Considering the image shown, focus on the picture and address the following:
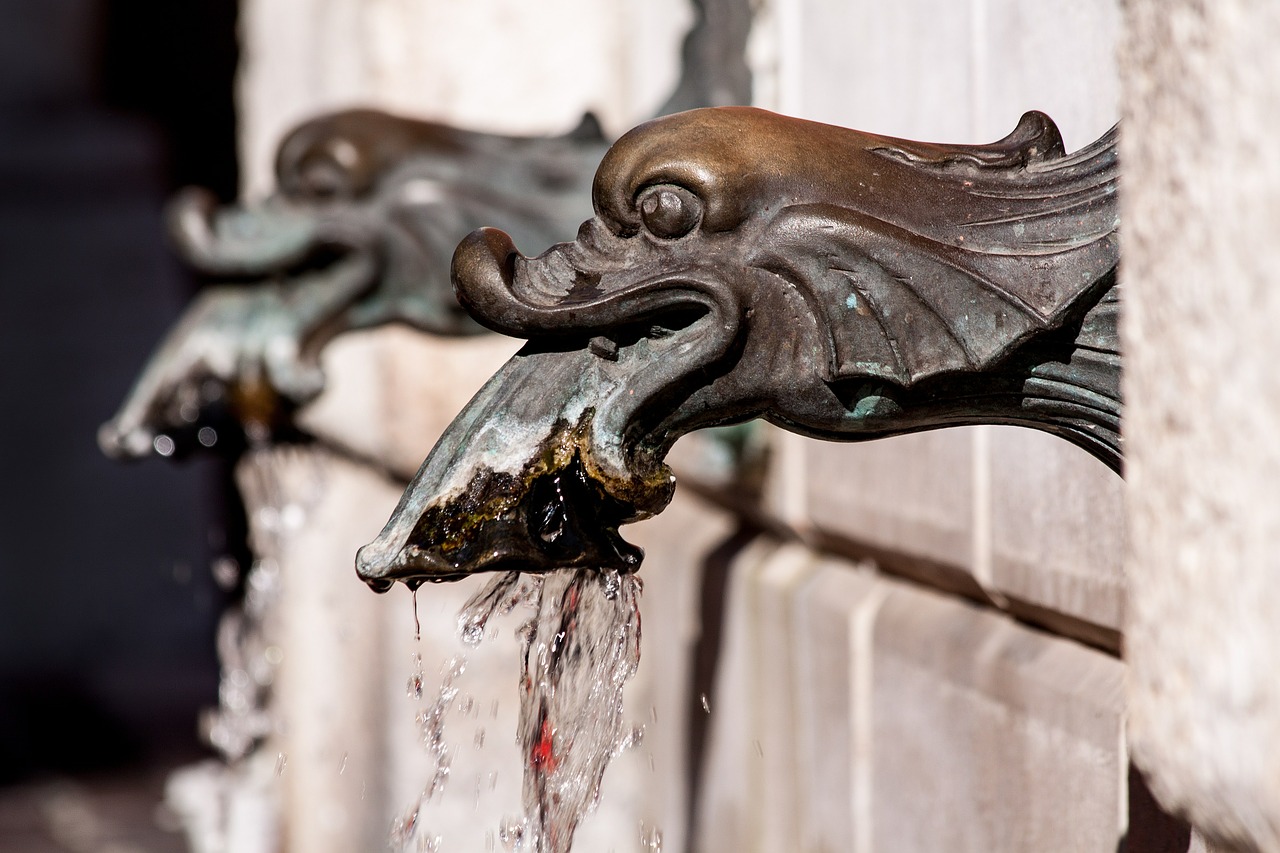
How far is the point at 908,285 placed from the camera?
1.43 feet

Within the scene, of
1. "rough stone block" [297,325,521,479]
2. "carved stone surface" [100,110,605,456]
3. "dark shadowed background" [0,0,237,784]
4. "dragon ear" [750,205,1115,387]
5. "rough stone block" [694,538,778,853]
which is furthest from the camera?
"dark shadowed background" [0,0,237,784]

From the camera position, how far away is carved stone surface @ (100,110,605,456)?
3.26 ft

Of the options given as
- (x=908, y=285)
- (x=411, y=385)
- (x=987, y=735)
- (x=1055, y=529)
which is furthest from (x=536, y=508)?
(x=411, y=385)

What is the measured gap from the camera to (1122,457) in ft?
1.55

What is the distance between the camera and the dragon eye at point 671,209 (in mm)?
433

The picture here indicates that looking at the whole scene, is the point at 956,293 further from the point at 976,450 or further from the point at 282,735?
the point at 282,735

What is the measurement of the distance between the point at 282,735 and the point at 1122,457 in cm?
135

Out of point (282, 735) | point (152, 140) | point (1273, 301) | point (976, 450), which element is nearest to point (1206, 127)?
point (1273, 301)

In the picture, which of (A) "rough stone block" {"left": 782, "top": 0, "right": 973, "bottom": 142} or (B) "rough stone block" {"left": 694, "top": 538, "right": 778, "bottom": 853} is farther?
(B) "rough stone block" {"left": 694, "top": 538, "right": 778, "bottom": 853}

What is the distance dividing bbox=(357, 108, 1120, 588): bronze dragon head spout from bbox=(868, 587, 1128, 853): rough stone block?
25cm

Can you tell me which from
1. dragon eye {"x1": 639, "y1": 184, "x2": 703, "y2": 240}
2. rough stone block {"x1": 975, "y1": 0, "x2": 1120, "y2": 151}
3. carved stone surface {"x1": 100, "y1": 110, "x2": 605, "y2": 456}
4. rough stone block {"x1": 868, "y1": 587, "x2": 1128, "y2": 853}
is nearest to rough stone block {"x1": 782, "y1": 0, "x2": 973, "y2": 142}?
rough stone block {"x1": 975, "y1": 0, "x2": 1120, "y2": 151}

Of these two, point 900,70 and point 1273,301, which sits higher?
point 900,70

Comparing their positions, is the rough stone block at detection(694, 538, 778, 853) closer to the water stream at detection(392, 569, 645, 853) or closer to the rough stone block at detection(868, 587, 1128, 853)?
the rough stone block at detection(868, 587, 1128, 853)

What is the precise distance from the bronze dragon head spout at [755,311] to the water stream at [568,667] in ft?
0.29
